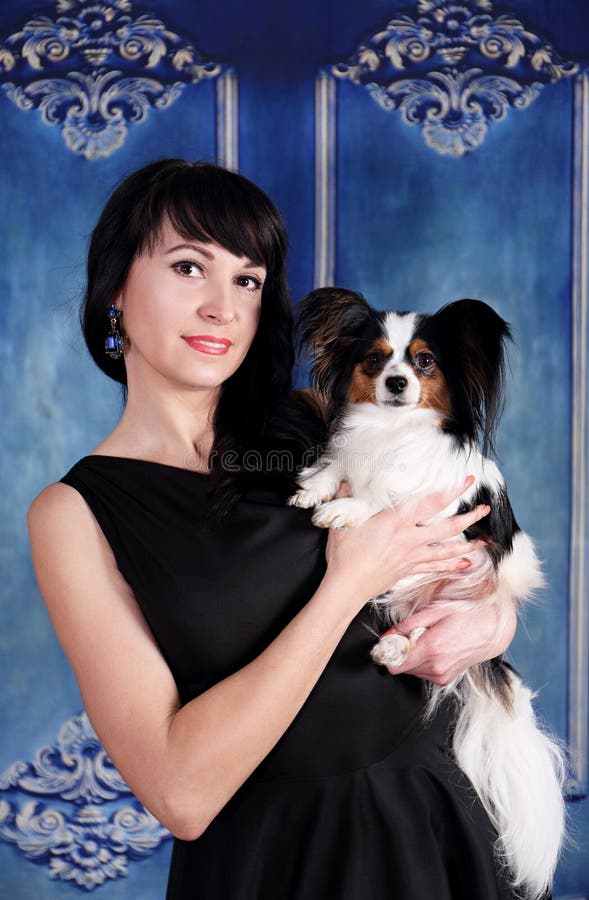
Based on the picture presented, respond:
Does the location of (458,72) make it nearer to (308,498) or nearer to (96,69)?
(96,69)

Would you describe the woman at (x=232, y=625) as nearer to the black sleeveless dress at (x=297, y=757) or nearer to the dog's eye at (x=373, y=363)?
the black sleeveless dress at (x=297, y=757)

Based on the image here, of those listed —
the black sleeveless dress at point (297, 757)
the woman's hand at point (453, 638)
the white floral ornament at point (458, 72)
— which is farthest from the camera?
the white floral ornament at point (458, 72)

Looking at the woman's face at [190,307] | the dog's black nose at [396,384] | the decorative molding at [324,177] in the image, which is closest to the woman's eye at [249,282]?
the woman's face at [190,307]

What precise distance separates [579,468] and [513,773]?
1.78m

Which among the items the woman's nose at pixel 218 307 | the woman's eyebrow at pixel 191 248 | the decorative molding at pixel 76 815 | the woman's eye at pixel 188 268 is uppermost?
the woman's eyebrow at pixel 191 248

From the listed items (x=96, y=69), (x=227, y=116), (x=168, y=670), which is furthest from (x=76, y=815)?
(x=96, y=69)

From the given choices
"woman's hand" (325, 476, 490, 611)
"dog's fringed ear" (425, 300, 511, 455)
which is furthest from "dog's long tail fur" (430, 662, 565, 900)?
"dog's fringed ear" (425, 300, 511, 455)

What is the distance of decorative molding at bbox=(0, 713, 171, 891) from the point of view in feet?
10.1

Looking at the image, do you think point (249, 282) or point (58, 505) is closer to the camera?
point (58, 505)

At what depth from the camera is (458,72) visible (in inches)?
126

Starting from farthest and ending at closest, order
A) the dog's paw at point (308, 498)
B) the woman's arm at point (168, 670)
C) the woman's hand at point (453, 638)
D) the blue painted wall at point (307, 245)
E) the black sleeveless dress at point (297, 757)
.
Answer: the blue painted wall at point (307, 245) < the dog's paw at point (308, 498) < the woman's hand at point (453, 638) < the black sleeveless dress at point (297, 757) < the woman's arm at point (168, 670)

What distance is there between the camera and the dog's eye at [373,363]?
73.7 inches

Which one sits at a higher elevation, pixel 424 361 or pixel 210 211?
pixel 210 211

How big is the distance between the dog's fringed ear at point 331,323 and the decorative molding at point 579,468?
159cm
